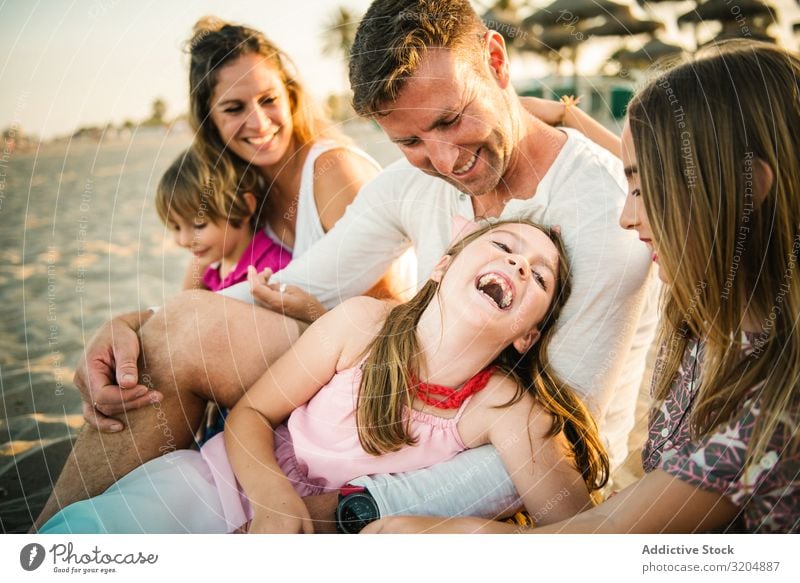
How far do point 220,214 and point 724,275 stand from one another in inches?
39.4

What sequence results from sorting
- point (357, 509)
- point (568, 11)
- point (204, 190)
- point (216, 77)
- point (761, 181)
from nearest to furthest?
point (761, 181), point (357, 509), point (568, 11), point (216, 77), point (204, 190)

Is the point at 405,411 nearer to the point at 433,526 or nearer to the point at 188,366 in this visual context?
the point at 433,526

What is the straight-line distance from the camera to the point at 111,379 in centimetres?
125

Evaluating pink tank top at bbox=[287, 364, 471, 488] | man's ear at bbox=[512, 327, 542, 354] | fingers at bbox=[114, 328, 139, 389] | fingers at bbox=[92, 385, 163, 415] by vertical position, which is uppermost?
fingers at bbox=[114, 328, 139, 389]

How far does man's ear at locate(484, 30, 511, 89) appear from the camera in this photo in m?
1.24

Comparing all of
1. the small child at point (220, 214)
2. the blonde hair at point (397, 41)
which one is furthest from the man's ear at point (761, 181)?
the small child at point (220, 214)

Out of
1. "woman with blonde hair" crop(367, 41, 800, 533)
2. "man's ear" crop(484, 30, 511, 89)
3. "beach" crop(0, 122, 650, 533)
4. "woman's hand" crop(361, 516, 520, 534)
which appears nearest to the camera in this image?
"woman with blonde hair" crop(367, 41, 800, 533)

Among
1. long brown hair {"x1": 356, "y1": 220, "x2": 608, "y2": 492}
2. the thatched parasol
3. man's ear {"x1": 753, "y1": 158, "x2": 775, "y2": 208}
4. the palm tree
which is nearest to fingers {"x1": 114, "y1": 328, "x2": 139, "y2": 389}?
long brown hair {"x1": 356, "y1": 220, "x2": 608, "y2": 492}

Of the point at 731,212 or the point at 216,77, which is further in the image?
the point at 216,77

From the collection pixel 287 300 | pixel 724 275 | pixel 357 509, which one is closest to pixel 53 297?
pixel 287 300

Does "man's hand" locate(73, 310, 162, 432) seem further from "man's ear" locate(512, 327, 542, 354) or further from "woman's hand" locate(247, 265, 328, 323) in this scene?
"man's ear" locate(512, 327, 542, 354)
